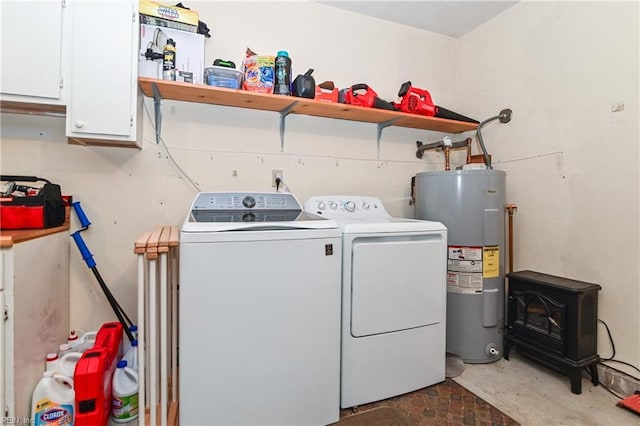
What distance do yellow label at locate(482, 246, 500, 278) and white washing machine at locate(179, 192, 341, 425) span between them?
1151mm

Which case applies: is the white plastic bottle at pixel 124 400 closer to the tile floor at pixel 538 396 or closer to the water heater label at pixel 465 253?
the tile floor at pixel 538 396

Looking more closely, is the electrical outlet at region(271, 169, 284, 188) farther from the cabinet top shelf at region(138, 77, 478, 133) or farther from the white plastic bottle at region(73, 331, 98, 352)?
the white plastic bottle at region(73, 331, 98, 352)

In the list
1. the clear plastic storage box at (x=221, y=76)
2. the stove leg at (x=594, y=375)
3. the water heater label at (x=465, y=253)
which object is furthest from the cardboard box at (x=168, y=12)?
the stove leg at (x=594, y=375)

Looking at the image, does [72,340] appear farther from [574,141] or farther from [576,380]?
[574,141]

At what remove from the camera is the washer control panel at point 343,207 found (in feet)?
6.93

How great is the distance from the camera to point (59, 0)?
1490 mm

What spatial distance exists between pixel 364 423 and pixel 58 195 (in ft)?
6.37

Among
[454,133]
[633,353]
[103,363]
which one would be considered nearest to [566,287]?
[633,353]

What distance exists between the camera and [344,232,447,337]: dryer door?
1.63m

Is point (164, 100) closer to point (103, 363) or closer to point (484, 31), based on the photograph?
point (103, 363)

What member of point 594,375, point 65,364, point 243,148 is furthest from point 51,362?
point 594,375

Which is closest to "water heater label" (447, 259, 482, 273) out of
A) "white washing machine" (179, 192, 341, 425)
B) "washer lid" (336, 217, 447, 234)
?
"washer lid" (336, 217, 447, 234)

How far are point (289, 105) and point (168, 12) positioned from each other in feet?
2.78

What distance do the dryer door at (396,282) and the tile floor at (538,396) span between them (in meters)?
0.49
